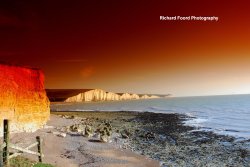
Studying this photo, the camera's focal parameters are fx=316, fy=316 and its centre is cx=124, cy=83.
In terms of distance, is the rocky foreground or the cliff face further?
the cliff face

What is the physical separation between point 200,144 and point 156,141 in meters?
4.69

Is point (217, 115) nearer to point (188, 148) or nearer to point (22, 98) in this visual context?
point (188, 148)

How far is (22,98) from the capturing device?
3166 centimetres

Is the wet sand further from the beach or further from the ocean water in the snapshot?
the ocean water

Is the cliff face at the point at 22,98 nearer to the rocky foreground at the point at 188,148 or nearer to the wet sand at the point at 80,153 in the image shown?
the wet sand at the point at 80,153

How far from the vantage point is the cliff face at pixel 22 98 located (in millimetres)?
29203

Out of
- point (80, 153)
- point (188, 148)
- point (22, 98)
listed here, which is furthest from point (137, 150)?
point (22, 98)

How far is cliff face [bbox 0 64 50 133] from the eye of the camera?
2920 centimetres

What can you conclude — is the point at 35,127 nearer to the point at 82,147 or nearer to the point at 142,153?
the point at 82,147

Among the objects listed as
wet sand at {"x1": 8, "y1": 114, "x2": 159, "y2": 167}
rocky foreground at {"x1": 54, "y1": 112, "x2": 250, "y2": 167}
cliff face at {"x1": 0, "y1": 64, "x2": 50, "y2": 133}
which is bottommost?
rocky foreground at {"x1": 54, "y1": 112, "x2": 250, "y2": 167}

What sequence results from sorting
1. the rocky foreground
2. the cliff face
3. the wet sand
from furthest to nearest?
the cliff face → the rocky foreground → the wet sand

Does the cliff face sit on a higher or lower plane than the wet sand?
higher

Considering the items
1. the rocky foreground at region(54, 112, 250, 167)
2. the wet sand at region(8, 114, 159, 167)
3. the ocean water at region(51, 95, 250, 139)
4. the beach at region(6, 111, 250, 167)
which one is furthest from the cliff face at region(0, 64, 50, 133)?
the ocean water at region(51, 95, 250, 139)

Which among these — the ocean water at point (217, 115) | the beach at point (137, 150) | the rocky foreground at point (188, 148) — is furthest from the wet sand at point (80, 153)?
the ocean water at point (217, 115)
